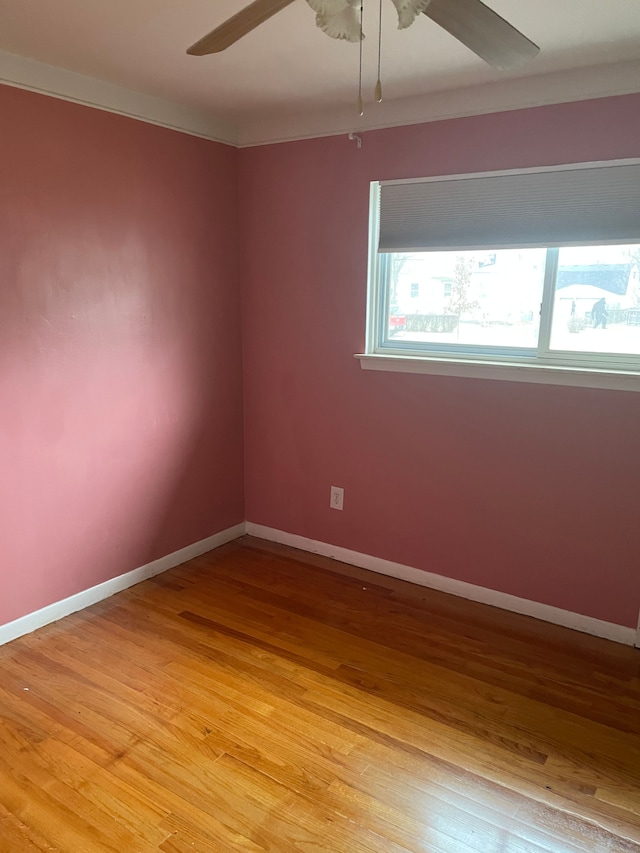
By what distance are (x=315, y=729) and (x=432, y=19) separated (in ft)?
6.76

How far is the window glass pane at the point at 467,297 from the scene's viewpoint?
2.63m

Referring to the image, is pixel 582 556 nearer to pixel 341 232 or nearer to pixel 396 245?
pixel 396 245

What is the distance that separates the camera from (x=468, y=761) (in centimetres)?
191

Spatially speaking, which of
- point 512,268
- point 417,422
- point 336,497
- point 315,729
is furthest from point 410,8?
point 336,497

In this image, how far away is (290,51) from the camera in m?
2.14

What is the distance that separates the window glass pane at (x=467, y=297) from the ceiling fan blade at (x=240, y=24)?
1533 millimetres

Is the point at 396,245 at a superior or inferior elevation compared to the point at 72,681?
superior

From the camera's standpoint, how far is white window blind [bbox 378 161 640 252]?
→ 91.4 inches

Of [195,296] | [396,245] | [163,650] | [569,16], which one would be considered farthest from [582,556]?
[195,296]

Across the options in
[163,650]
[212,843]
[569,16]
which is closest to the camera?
[212,843]

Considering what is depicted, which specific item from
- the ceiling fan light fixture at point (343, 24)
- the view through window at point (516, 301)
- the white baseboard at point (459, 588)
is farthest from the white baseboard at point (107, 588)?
the ceiling fan light fixture at point (343, 24)

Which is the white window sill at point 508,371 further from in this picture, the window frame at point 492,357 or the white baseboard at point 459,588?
the white baseboard at point 459,588

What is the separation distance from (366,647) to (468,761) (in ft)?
2.21

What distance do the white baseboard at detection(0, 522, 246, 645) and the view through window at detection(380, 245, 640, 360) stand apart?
1.47 meters
